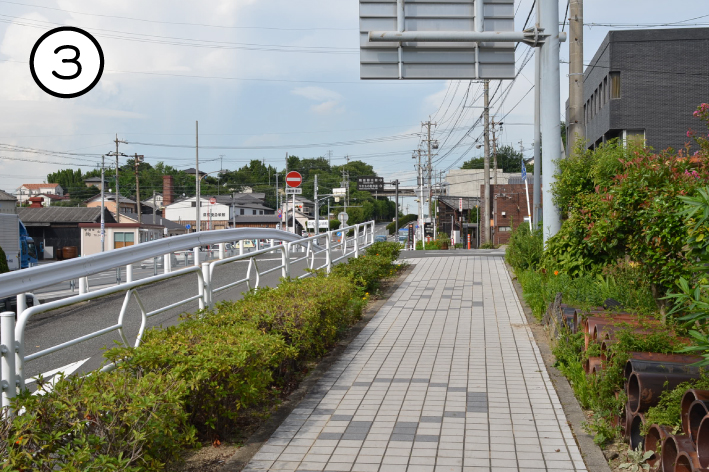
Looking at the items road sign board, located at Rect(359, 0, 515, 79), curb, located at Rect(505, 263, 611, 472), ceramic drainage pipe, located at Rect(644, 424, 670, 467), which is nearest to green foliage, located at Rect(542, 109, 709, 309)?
curb, located at Rect(505, 263, 611, 472)

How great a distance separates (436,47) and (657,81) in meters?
21.7

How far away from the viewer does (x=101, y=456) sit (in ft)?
10.9

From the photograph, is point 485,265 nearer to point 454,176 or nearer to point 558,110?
point 558,110

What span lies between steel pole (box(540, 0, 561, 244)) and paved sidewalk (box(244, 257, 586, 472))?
2.72 meters

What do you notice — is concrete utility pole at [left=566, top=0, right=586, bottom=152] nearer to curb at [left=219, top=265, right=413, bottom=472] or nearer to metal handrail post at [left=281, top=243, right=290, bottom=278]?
curb at [left=219, top=265, right=413, bottom=472]

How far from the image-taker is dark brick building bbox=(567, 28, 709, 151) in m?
29.6

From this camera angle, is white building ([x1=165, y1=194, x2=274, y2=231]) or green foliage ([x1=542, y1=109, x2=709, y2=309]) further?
white building ([x1=165, y1=194, x2=274, y2=231])

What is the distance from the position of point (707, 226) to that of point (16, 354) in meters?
4.32

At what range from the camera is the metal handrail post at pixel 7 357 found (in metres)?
3.89

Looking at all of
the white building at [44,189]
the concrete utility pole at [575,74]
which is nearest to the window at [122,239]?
the concrete utility pole at [575,74]

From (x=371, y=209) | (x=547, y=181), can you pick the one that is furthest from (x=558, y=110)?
(x=371, y=209)

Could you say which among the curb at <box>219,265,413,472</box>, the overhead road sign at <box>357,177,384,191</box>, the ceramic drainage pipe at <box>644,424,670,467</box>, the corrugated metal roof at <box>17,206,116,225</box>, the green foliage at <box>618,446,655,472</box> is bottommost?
the curb at <box>219,265,413,472</box>

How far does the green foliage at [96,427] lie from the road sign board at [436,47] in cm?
974

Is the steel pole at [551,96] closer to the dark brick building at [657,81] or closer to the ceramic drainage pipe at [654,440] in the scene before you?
the ceramic drainage pipe at [654,440]
